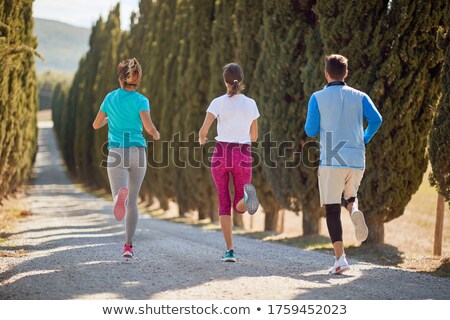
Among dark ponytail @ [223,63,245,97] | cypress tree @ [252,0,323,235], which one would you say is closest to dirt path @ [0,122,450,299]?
dark ponytail @ [223,63,245,97]

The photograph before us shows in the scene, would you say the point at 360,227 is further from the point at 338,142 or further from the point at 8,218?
the point at 8,218

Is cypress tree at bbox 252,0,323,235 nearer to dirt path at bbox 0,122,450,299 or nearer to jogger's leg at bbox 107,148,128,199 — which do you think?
dirt path at bbox 0,122,450,299

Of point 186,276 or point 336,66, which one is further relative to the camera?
point 336,66

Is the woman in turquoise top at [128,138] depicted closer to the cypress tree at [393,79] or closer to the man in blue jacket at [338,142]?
the man in blue jacket at [338,142]

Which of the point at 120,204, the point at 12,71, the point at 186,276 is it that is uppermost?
the point at 12,71

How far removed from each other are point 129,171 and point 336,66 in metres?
2.22

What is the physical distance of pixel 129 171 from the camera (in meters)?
6.88

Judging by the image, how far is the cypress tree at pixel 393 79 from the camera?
30.9 ft

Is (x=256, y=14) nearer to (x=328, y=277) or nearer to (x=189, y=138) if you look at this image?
(x=189, y=138)

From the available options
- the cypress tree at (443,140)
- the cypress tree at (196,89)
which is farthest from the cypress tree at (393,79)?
the cypress tree at (196,89)

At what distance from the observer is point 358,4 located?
9.71 meters

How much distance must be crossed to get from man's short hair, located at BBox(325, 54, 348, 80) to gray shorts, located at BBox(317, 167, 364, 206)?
87 centimetres

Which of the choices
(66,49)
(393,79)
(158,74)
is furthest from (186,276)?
(66,49)
